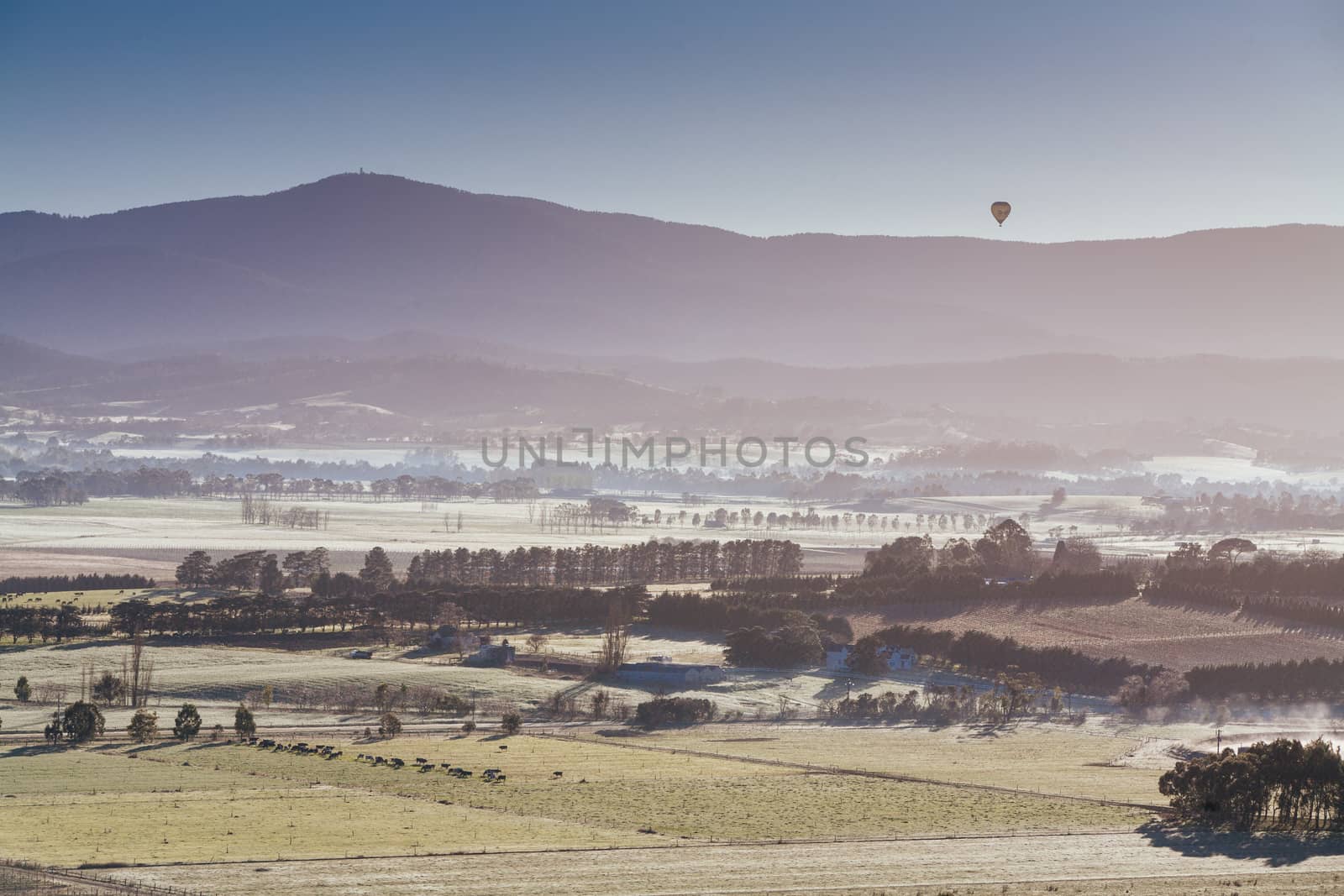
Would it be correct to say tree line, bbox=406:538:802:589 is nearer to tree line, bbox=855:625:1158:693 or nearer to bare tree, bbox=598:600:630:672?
bare tree, bbox=598:600:630:672

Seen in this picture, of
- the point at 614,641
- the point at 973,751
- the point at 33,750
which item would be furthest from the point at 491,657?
the point at 973,751

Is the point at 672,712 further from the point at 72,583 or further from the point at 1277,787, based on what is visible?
the point at 72,583

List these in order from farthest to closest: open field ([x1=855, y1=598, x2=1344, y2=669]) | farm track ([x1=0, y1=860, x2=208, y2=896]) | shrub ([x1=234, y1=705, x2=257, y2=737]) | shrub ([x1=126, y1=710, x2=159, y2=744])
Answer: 1. open field ([x1=855, y1=598, x2=1344, y2=669])
2. shrub ([x1=234, y1=705, x2=257, y2=737])
3. shrub ([x1=126, y1=710, x2=159, y2=744])
4. farm track ([x1=0, y1=860, x2=208, y2=896])

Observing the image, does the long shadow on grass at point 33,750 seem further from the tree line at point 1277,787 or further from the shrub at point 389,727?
the tree line at point 1277,787

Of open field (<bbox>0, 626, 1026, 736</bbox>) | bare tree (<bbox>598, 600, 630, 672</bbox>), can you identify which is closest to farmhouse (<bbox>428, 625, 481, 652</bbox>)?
open field (<bbox>0, 626, 1026, 736</bbox>)

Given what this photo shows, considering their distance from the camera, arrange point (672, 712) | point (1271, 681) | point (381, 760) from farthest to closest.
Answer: point (1271, 681), point (672, 712), point (381, 760)

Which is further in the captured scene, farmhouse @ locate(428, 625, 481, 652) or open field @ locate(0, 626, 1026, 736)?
farmhouse @ locate(428, 625, 481, 652)

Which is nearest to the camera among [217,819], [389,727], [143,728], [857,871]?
[857,871]
